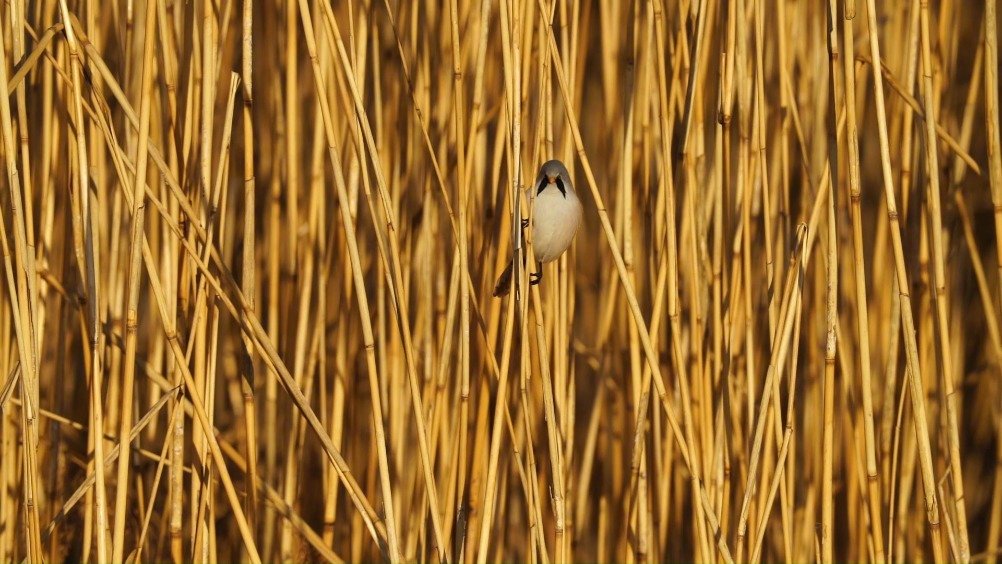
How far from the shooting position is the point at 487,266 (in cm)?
126

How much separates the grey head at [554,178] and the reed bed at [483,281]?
0.9 inches

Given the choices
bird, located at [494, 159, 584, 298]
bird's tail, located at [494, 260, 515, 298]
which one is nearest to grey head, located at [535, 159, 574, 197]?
bird, located at [494, 159, 584, 298]

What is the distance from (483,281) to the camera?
1.26 meters

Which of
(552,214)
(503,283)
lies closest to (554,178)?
(552,214)

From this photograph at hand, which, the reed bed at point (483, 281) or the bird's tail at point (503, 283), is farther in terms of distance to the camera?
the bird's tail at point (503, 283)

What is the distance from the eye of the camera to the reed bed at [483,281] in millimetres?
1034

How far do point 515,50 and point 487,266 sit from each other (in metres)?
0.35

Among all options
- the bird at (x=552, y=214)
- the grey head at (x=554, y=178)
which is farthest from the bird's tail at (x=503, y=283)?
the grey head at (x=554, y=178)

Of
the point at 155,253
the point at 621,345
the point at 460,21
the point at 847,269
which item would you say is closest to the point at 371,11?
the point at 460,21

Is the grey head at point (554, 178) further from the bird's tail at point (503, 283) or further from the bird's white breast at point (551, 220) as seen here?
the bird's tail at point (503, 283)

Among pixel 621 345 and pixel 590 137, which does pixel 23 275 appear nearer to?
pixel 621 345

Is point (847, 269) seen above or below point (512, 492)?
above

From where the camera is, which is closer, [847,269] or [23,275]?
[23,275]

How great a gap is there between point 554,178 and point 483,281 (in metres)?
0.19
